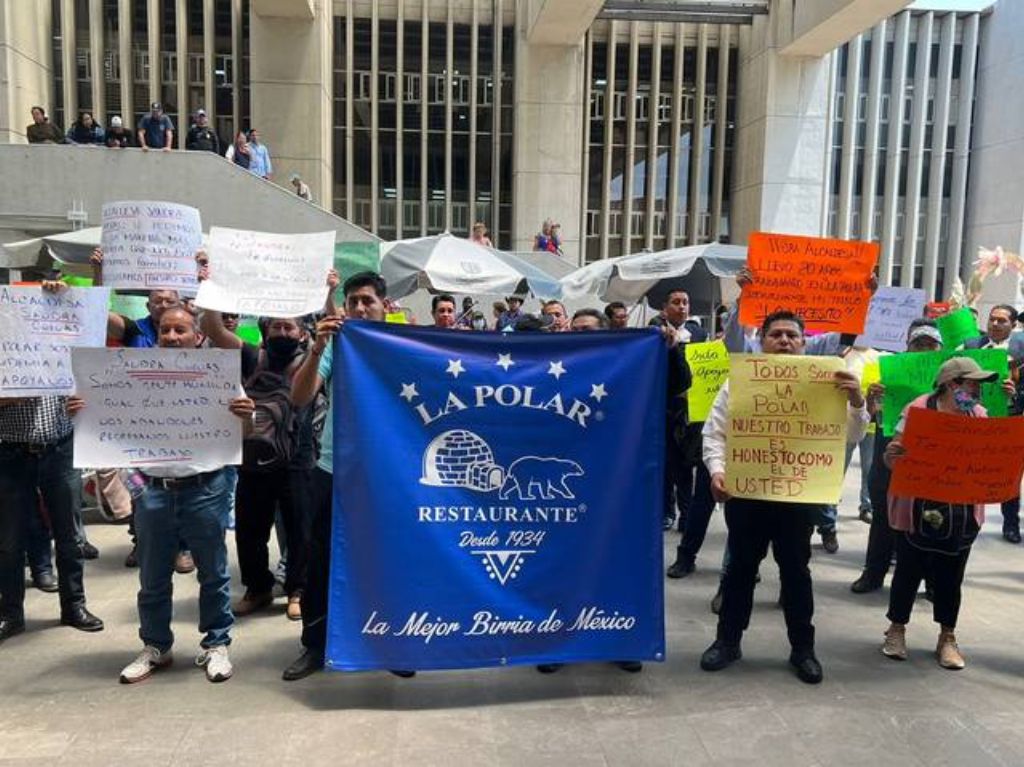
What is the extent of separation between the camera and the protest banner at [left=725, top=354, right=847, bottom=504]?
3781mm

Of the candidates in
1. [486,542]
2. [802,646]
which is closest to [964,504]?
[802,646]

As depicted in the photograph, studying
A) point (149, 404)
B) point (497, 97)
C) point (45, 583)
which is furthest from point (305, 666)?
point (497, 97)

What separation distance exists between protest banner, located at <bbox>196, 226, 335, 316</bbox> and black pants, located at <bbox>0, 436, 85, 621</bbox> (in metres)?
1.26

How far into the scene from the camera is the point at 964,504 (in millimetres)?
3936

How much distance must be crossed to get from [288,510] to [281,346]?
98 centimetres

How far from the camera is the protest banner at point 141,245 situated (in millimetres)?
4891

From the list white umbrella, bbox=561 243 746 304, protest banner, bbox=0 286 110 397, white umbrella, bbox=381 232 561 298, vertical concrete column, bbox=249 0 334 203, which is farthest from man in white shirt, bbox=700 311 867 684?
vertical concrete column, bbox=249 0 334 203

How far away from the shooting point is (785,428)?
383 centimetres

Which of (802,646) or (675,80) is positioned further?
(675,80)

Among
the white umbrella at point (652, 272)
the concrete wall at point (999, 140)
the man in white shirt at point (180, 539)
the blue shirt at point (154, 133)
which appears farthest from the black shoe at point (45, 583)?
the concrete wall at point (999, 140)

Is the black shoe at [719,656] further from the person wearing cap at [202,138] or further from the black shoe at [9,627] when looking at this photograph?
the person wearing cap at [202,138]

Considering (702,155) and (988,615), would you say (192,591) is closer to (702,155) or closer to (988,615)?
(988,615)

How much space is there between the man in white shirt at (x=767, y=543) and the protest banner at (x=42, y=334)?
3199 millimetres

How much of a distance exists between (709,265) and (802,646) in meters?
4.77
